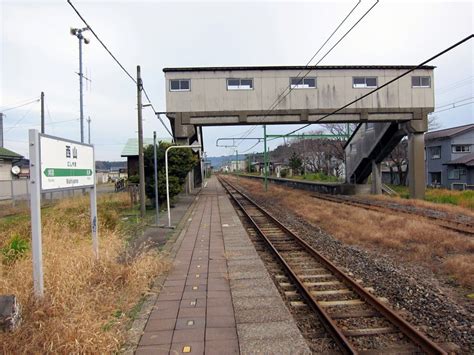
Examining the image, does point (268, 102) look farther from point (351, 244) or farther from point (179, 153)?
point (351, 244)

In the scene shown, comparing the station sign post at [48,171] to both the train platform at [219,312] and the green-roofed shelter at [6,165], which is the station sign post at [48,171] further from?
the green-roofed shelter at [6,165]

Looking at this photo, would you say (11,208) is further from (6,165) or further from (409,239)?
(409,239)

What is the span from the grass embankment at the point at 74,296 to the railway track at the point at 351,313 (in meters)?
2.37

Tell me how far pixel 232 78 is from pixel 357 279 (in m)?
19.1

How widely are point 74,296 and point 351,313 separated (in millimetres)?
3508

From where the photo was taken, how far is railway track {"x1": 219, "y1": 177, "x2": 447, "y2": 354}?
3.89 meters

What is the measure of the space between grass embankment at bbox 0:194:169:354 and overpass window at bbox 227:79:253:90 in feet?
57.4

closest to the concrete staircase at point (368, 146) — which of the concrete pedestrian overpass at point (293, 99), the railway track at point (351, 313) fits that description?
the concrete pedestrian overpass at point (293, 99)

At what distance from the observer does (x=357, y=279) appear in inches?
254

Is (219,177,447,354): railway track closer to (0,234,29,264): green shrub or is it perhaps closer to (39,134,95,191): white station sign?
(39,134,95,191): white station sign

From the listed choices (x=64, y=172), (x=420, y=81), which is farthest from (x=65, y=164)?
(x=420, y=81)

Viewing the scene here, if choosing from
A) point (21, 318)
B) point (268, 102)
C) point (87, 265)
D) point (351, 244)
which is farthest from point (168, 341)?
point (268, 102)

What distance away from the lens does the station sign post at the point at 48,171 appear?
4184 millimetres

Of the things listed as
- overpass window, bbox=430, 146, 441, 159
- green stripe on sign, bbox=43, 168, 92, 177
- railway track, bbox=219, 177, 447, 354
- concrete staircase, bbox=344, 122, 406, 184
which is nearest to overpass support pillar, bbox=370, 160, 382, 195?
concrete staircase, bbox=344, 122, 406, 184
